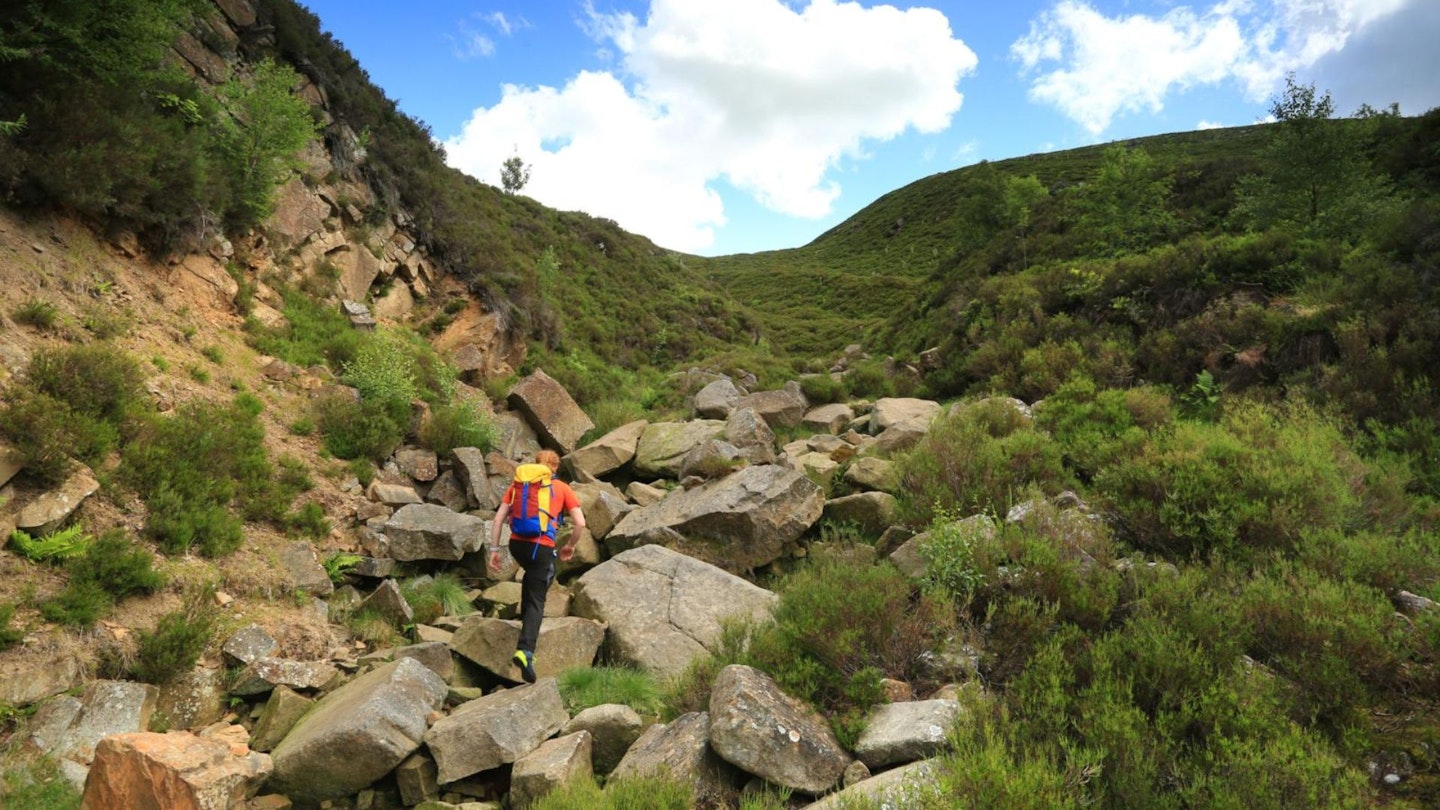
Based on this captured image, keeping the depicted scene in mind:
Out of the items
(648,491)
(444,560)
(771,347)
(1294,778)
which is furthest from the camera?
(771,347)

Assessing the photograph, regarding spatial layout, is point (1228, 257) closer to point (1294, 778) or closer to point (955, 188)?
point (1294, 778)

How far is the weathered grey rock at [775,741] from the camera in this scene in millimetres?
4199

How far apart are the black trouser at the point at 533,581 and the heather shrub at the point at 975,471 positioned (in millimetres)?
4475

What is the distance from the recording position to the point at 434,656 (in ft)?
21.0

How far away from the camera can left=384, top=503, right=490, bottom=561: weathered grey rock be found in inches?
348

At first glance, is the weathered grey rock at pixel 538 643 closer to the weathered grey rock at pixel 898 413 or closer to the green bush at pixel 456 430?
the green bush at pixel 456 430

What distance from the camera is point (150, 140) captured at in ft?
31.9

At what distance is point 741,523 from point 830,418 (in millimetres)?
7631

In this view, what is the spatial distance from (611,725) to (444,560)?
Answer: 495 centimetres

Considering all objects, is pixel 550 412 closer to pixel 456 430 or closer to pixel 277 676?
pixel 456 430

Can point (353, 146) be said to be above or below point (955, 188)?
below

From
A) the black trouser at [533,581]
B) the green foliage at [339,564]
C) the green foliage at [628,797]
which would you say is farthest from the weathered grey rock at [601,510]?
the green foliage at [628,797]

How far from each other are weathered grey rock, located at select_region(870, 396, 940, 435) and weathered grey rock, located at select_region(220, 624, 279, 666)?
36.6ft

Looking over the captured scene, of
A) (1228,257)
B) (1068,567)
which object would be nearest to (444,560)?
(1068,567)
